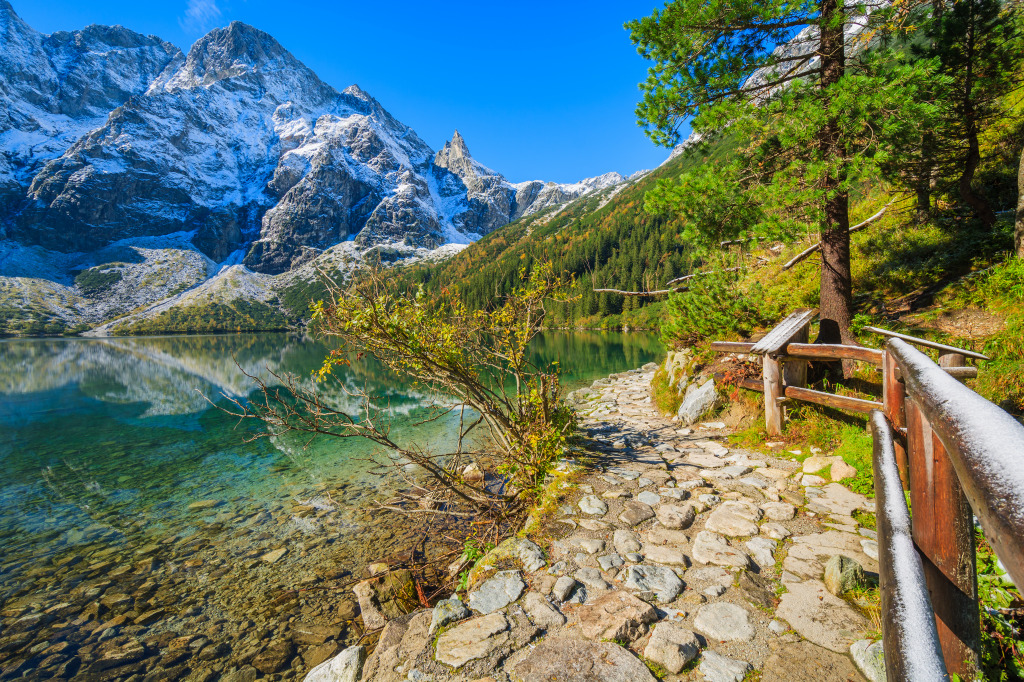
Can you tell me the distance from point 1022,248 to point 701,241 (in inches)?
194

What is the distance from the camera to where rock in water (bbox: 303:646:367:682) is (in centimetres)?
368

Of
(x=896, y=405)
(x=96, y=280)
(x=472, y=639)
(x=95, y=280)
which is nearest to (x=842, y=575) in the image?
(x=896, y=405)

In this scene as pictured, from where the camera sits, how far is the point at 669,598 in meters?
3.48

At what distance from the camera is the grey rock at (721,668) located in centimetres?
268

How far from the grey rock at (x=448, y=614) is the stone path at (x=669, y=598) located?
0.01m

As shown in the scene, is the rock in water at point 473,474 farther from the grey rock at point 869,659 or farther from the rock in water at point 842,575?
the grey rock at point 869,659

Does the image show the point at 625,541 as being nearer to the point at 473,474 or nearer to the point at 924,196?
the point at 473,474

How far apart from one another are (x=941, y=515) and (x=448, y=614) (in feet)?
11.0

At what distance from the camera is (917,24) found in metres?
7.11

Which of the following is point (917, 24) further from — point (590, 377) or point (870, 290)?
point (590, 377)

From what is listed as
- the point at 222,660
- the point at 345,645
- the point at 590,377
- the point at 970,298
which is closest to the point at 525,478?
the point at 345,645

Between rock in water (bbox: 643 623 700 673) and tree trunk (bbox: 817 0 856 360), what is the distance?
5.69 meters

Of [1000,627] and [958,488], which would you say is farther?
[1000,627]

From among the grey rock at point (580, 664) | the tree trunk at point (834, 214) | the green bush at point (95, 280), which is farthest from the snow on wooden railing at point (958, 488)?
the green bush at point (95, 280)
